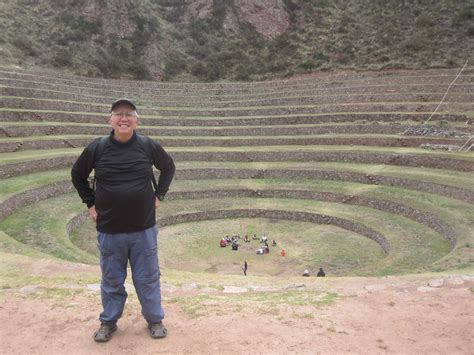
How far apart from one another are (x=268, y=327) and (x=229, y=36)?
155 ft

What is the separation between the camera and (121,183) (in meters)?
5.05

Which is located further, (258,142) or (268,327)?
(258,142)

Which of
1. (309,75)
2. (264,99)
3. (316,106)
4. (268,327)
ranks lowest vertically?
(268,327)

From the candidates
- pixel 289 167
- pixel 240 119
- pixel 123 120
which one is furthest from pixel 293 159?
pixel 123 120

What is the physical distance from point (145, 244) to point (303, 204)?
1613 centimetres

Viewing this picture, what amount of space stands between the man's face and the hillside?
35099 mm

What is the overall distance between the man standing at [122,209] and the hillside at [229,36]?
35.1 metres

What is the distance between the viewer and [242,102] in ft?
113

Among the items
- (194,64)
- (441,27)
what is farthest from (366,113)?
(194,64)

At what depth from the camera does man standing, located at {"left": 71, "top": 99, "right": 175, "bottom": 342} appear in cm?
505

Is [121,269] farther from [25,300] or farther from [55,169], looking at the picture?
[55,169]

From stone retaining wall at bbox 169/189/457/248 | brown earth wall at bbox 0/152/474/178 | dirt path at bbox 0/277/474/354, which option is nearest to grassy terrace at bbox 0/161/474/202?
brown earth wall at bbox 0/152/474/178

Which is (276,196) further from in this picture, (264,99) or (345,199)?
(264,99)

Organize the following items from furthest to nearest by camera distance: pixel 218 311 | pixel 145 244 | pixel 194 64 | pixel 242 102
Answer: pixel 194 64 → pixel 242 102 → pixel 218 311 → pixel 145 244
